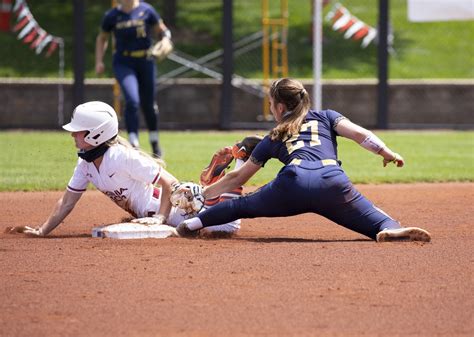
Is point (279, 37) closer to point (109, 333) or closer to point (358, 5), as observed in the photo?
point (358, 5)

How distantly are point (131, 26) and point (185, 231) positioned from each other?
6.50 m

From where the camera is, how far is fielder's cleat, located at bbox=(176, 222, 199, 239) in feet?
26.2

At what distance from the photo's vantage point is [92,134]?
776cm

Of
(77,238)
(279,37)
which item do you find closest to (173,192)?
(77,238)

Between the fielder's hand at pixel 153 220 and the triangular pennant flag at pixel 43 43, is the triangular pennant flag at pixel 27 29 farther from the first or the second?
the fielder's hand at pixel 153 220

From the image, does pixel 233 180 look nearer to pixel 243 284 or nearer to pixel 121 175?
pixel 121 175

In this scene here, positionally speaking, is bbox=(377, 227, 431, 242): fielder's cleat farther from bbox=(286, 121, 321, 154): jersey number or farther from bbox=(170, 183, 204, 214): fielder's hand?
bbox=(170, 183, 204, 214): fielder's hand

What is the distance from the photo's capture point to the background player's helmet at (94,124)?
25.4ft

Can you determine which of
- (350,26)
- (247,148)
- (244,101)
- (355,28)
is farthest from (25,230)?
(350,26)

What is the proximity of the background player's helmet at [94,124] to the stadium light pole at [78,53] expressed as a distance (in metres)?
12.5

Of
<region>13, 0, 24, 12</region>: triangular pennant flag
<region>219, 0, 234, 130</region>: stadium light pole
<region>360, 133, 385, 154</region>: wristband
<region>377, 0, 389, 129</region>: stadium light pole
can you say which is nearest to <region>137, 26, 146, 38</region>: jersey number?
<region>219, 0, 234, 130</region>: stadium light pole

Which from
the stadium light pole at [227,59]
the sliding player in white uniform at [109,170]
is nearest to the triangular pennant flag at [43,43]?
the stadium light pole at [227,59]

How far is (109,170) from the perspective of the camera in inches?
311

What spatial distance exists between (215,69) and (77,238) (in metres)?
15.6
